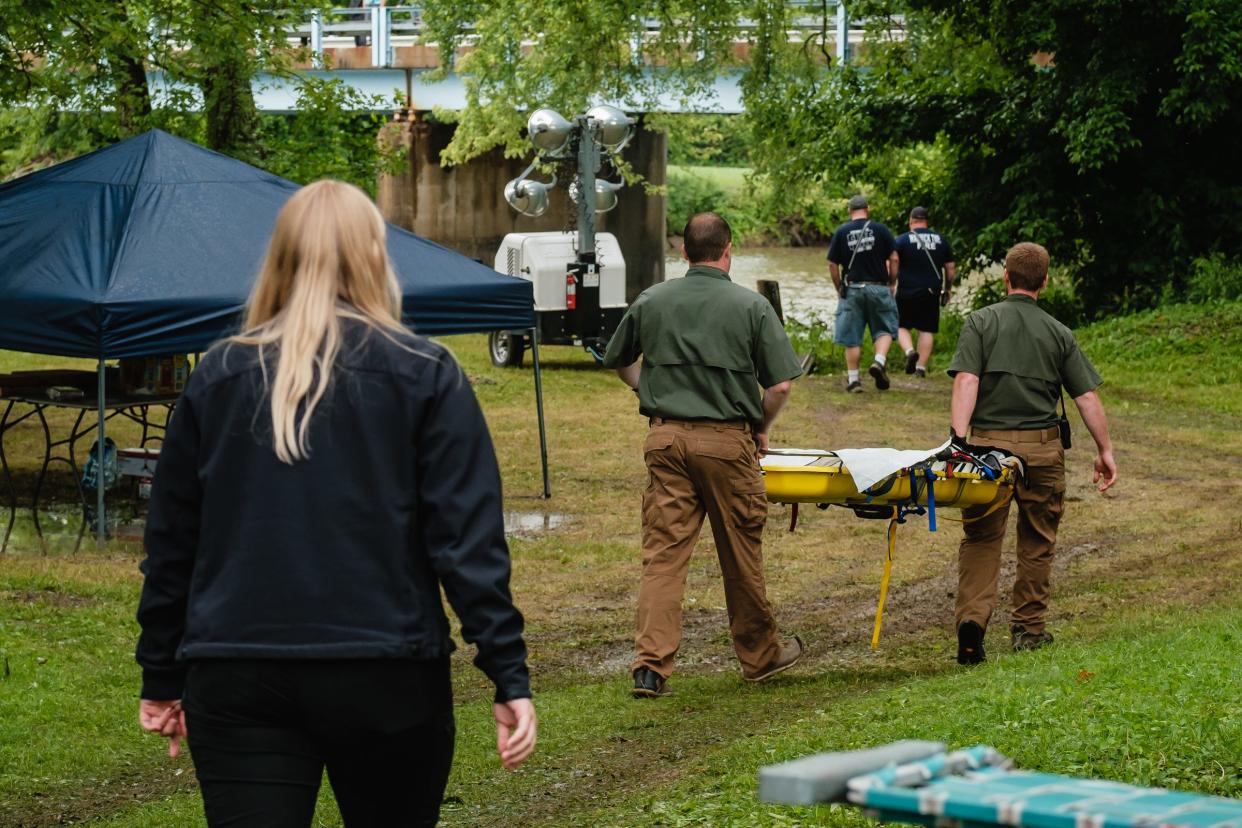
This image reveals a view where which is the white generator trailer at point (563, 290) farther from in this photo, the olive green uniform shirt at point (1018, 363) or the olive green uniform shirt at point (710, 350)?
the olive green uniform shirt at point (710, 350)

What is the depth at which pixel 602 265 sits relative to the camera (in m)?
22.5

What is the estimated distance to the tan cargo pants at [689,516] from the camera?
7398 mm

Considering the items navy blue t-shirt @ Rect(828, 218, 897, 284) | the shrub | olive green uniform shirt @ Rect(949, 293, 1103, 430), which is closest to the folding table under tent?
olive green uniform shirt @ Rect(949, 293, 1103, 430)

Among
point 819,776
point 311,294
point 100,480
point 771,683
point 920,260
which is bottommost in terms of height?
point 771,683

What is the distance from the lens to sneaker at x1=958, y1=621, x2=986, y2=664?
789 cm

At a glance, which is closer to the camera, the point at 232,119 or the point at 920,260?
the point at 920,260

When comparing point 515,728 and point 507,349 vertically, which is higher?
point 515,728

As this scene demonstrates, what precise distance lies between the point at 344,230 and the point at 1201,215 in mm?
21398

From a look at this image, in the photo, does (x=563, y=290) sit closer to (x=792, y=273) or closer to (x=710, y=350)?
(x=710, y=350)

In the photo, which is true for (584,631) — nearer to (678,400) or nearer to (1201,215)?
(678,400)

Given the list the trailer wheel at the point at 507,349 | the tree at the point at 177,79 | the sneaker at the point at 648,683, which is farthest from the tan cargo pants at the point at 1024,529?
the trailer wheel at the point at 507,349

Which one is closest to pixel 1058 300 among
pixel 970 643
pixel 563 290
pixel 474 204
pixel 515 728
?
pixel 563 290

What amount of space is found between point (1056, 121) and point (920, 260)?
3785mm

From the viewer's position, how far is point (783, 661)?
788 centimetres
